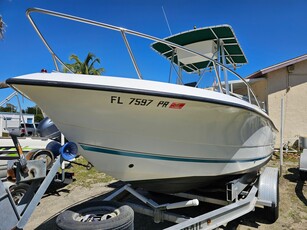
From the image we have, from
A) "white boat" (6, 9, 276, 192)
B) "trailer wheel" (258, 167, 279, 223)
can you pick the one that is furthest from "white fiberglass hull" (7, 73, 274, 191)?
"trailer wheel" (258, 167, 279, 223)

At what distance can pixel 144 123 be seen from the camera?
2.60 m

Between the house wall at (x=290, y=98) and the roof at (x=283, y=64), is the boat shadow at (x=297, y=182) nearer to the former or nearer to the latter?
the house wall at (x=290, y=98)

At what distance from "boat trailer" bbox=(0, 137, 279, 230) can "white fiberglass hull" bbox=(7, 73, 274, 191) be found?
0.27m

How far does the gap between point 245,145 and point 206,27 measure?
6.56ft

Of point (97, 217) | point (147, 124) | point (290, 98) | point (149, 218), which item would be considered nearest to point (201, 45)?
point (147, 124)

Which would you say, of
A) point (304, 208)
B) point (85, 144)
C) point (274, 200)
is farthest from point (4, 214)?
point (304, 208)

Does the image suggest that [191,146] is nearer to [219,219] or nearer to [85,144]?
[219,219]

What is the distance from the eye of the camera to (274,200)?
3340 millimetres

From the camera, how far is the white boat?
7.69 ft

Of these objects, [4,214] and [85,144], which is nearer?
[4,214]

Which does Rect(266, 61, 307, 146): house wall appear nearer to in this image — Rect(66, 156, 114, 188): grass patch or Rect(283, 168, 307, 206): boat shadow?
Rect(283, 168, 307, 206): boat shadow

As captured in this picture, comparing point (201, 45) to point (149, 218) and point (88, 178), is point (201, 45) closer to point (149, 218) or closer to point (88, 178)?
point (149, 218)

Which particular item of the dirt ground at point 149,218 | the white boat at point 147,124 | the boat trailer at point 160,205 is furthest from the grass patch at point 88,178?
the white boat at point 147,124

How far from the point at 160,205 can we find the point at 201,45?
2901mm
